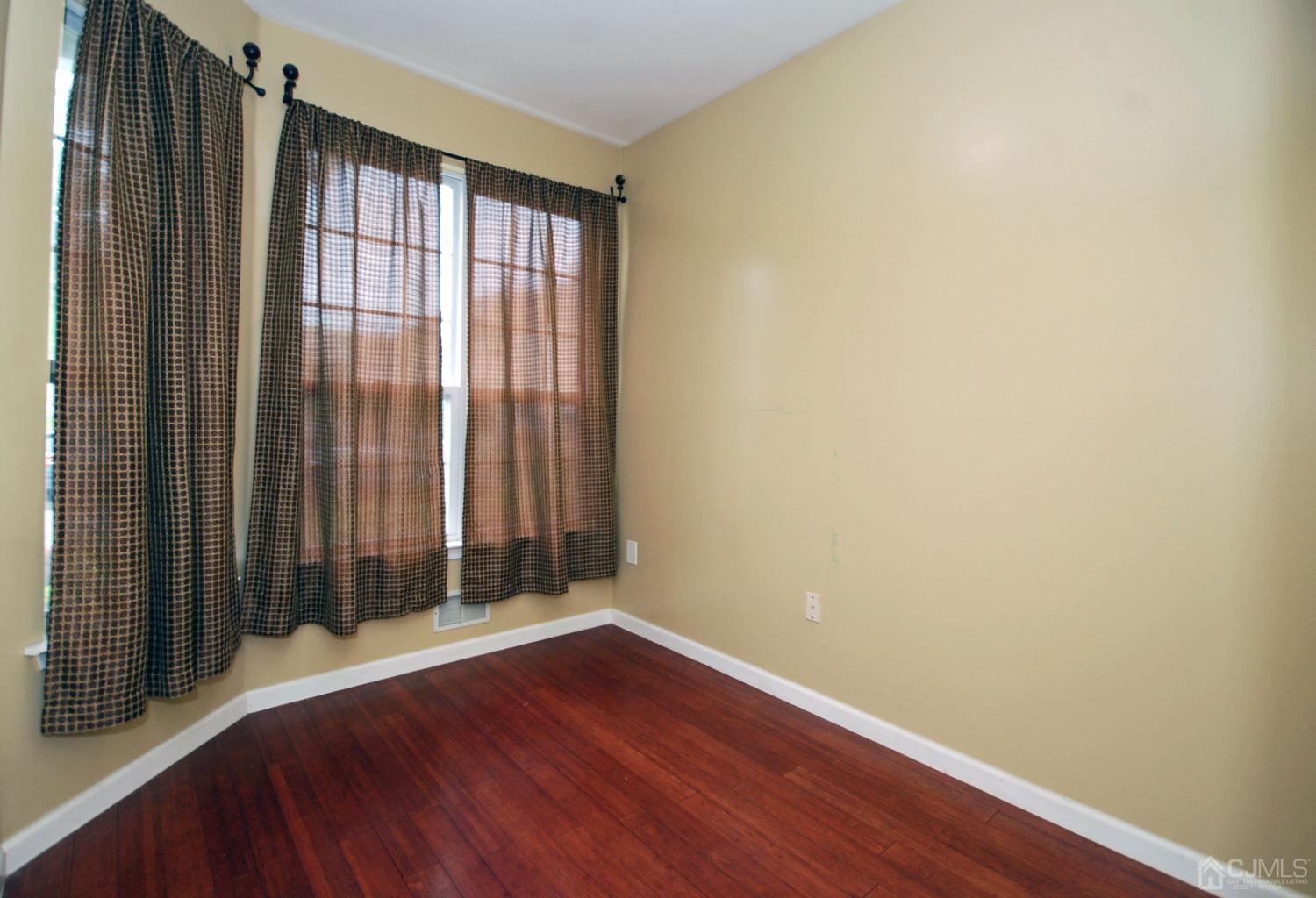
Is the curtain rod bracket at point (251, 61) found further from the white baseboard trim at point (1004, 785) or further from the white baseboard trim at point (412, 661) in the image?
the white baseboard trim at point (1004, 785)

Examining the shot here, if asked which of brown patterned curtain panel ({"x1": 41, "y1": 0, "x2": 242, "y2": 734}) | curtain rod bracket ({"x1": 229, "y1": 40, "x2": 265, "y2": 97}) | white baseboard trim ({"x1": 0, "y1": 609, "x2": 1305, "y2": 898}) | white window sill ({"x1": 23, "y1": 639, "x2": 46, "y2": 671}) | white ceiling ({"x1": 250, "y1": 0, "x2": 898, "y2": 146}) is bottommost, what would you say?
white baseboard trim ({"x1": 0, "y1": 609, "x2": 1305, "y2": 898})

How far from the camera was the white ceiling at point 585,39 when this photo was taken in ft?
7.06

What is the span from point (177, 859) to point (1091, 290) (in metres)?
2.77

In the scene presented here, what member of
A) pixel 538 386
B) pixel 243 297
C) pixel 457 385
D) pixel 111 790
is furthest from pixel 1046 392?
pixel 111 790

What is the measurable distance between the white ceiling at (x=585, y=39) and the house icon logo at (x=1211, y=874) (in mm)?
2630

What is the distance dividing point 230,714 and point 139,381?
123cm

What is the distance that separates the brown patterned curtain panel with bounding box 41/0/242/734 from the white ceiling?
63 cm

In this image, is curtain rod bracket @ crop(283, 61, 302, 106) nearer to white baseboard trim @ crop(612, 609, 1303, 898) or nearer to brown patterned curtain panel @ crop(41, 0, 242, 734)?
brown patterned curtain panel @ crop(41, 0, 242, 734)

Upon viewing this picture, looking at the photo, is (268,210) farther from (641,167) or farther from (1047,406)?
(1047,406)

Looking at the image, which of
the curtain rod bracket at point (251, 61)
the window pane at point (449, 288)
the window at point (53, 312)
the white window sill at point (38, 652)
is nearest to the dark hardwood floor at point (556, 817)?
the white window sill at point (38, 652)

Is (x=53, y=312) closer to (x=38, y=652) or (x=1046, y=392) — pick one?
(x=38, y=652)

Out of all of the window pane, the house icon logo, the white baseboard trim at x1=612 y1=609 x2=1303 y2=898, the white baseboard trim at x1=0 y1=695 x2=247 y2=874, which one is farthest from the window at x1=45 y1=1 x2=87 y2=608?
the house icon logo

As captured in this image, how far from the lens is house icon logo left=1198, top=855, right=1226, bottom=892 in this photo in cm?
145

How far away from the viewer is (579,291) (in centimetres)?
307
